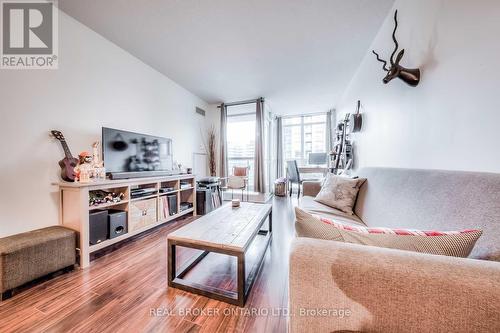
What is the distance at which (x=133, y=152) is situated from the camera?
7.70 feet

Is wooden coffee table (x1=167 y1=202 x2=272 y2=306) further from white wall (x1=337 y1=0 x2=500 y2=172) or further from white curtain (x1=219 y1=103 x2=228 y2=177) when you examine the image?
white curtain (x1=219 y1=103 x2=228 y2=177)

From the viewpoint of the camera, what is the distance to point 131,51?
8.25 ft

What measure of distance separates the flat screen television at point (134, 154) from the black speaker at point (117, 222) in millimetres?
405

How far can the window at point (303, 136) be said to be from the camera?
593 cm

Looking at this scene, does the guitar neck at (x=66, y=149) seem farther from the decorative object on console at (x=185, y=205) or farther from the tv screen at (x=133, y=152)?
the decorative object on console at (x=185, y=205)

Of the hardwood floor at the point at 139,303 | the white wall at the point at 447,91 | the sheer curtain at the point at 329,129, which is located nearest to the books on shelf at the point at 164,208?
the hardwood floor at the point at 139,303

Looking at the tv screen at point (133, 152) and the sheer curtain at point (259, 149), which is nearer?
the tv screen at point (133, 152)

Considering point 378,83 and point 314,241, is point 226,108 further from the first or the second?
point 314,241

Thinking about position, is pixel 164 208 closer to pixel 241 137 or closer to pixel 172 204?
pixel 172 204

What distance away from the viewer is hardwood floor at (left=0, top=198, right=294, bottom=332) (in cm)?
104

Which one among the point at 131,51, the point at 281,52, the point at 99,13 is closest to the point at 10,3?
the point at 99,13

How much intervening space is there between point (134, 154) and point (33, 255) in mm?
1313

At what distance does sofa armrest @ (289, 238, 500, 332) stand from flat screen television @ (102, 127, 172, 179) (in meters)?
2.26

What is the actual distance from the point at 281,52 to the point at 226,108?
2305 millimetres
